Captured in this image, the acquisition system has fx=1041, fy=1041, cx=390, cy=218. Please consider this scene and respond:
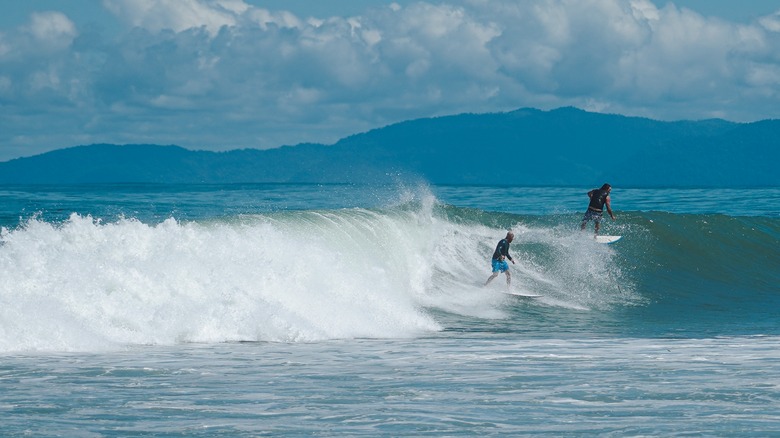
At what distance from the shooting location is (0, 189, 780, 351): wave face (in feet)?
51.4

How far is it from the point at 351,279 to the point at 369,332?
2971mm

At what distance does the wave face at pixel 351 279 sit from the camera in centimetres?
1566

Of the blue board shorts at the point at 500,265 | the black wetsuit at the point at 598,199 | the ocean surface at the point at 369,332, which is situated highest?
the black wetsuit at the point at 598,199

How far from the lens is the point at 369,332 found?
55.9ft

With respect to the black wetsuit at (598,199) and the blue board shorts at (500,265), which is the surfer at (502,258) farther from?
the black wetsuit at (598,199)

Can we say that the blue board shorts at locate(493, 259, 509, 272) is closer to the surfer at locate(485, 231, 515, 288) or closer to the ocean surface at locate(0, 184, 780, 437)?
the surfer at locate(485, 231, 515, 288)

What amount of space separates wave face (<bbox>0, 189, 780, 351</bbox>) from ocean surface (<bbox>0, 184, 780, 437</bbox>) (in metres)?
0.05

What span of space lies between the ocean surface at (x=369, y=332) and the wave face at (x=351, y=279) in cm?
5

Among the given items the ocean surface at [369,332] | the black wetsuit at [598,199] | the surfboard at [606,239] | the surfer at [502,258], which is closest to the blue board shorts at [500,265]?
the surfer at [502,258]

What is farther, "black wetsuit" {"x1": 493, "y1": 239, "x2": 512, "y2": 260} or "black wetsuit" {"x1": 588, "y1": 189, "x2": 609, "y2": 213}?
"black wetsuit" {"x1": 588, "y1": 189, "x2": 609, "y2": 213}

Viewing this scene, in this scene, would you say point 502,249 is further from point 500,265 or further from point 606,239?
point 606,239

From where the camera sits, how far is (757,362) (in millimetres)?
13477

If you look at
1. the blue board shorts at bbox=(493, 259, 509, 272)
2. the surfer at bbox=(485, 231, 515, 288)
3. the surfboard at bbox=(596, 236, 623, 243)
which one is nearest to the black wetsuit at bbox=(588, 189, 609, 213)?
the surfboard at bbox=(596, 236, 623, 243)

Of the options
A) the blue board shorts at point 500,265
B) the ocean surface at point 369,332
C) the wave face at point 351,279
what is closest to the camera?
the ocean surface at point 369,332
